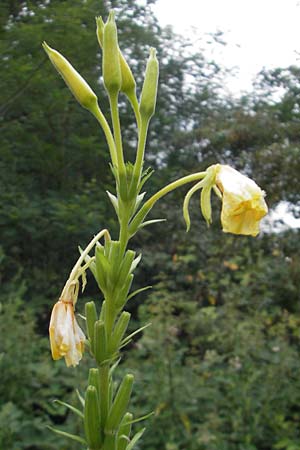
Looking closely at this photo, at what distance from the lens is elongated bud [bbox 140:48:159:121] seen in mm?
947

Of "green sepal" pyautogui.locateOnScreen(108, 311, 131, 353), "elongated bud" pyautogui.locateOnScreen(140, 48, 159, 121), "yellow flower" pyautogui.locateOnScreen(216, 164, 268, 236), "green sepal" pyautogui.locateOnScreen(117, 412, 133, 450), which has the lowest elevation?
"green sepal" pyautogui.locateOnScreen(117, 412, 133, 450)

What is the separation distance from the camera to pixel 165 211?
4562 millimetres

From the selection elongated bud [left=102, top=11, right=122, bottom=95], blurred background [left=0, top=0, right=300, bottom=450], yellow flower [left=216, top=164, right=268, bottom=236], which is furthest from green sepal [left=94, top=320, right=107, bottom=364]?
blurred background [left=0, top=0, right=300, bottom=450]

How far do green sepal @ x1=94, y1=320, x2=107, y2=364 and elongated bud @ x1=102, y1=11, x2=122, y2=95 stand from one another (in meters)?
0.34

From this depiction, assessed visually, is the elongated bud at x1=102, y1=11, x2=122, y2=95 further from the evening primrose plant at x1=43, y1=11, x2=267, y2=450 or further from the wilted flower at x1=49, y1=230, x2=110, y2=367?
the wilted flower at x1=49, y1=230, x2=110, y2=367

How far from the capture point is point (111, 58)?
0.92 m

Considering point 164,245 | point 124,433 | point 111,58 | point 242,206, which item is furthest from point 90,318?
point 164,245

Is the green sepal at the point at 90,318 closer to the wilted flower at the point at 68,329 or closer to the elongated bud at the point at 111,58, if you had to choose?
the wilted flower at the point at 68,329

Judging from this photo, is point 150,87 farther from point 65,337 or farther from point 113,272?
point 65,337

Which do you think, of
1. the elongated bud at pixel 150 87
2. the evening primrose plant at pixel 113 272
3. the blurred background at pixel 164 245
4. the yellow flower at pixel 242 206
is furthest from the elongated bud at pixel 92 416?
the blurred background at pixel 164 245

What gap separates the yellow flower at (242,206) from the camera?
872 mm

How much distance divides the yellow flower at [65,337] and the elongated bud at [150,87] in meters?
0.31

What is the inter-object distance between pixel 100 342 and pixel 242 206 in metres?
0.27

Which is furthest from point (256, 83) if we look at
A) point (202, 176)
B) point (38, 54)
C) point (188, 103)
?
point (202, 176)
